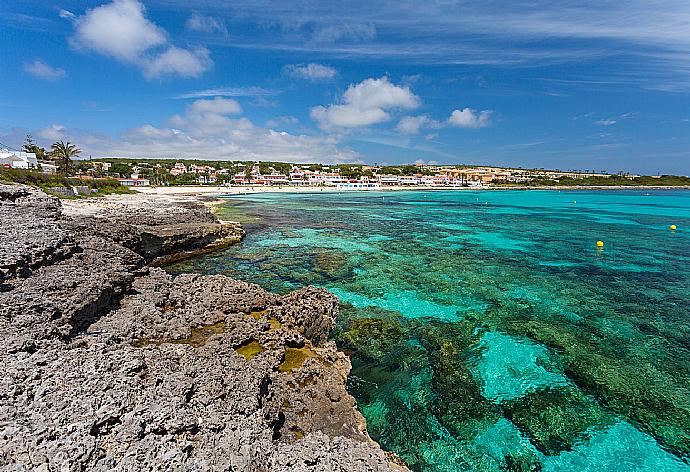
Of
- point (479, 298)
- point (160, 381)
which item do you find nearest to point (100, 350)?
point (160, 381)

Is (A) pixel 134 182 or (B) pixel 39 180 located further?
(A) pixel 134 182

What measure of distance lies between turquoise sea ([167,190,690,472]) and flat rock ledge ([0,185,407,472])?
186 cm

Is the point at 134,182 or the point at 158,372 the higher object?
the point at 134,182

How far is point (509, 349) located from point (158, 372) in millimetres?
9569

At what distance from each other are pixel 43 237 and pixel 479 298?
15704mm

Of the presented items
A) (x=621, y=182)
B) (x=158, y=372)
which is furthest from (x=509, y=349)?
(x=621, y=182)

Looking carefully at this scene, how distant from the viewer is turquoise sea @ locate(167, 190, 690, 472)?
7.12 m

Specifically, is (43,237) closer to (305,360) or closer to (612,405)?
(305,360)

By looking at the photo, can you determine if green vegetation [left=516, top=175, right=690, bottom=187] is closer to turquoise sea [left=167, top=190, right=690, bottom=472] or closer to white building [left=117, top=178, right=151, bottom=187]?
white building [left=117, top=178, right=151, bottom=187]

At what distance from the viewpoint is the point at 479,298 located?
1507 centimetres

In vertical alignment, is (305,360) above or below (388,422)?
above

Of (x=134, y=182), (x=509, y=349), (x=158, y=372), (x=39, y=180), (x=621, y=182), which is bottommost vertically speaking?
(x=509, y=349)

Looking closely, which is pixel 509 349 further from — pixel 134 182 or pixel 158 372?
pixel 134 182

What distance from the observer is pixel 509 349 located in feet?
35.4
